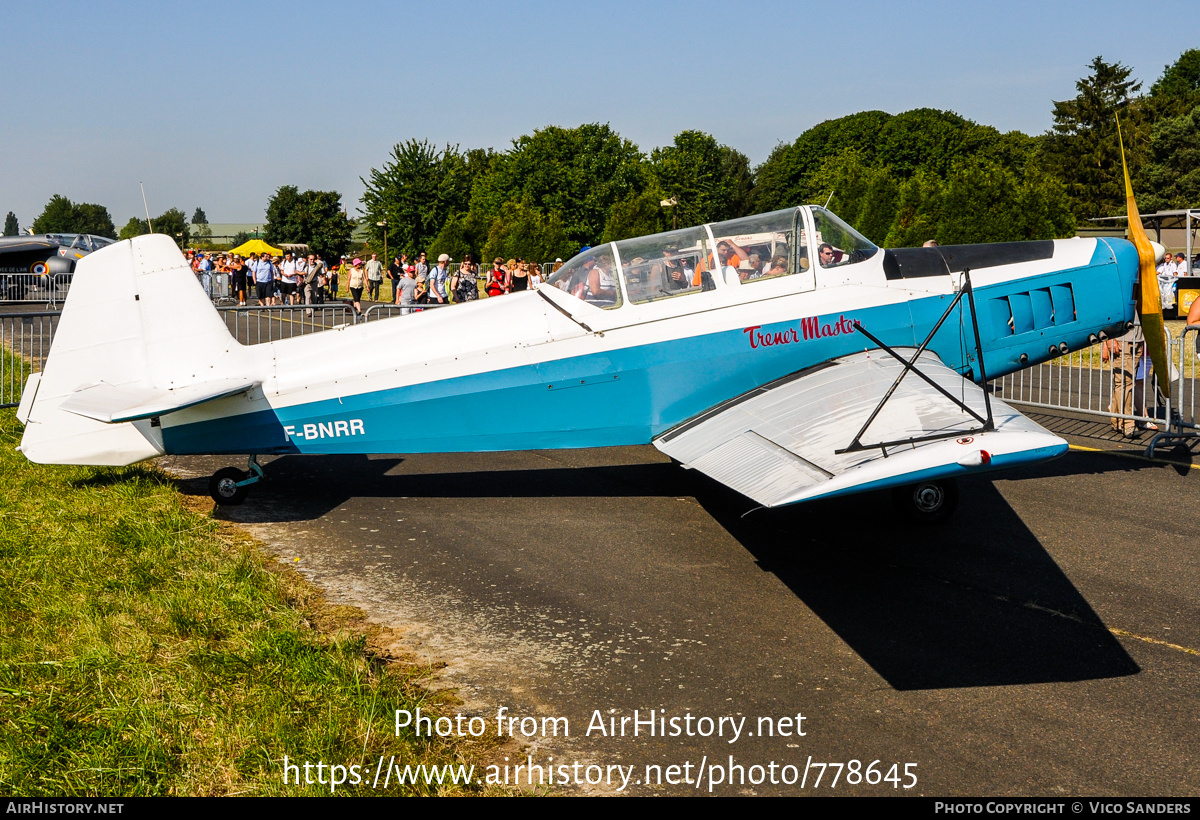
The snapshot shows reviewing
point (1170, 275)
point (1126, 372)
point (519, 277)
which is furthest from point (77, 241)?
point (1170, 275)

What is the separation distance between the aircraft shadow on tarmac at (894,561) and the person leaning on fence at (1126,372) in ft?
5.45

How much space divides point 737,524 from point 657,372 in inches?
52.0

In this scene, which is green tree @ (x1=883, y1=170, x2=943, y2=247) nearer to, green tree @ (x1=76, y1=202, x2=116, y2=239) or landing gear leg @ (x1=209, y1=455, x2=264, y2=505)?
landing gear leg @ (x1=209, y1=455, x2=264, y2=505)

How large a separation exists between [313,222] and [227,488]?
3748 inches

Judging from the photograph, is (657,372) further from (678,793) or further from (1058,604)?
(678,793)

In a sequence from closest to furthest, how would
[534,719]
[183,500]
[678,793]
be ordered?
[678,793], [534,719], [183,500]

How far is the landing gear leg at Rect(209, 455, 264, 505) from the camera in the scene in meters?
7.57

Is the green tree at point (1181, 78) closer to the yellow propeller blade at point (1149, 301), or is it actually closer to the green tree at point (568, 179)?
the green tree at point (568, 179)

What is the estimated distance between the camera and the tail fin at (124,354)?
7207 mm

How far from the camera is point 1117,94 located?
2931 inches

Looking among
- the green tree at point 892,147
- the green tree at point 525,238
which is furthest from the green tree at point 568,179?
the green tree at point 525,238

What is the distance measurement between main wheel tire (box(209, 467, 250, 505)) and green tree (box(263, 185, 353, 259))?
298 feet

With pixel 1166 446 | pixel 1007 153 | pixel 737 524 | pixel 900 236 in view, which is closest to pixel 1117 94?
pixel 1007 153

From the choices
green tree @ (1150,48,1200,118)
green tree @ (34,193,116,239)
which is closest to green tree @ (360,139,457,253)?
green tree @ (1150,48,1200,118)
